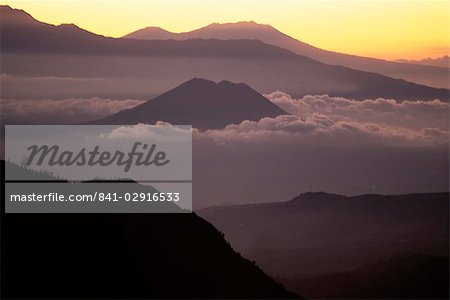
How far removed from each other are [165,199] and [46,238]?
45.5 feet

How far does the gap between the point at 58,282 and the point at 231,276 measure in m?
15.8

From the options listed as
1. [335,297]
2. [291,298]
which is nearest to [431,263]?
[335,297]

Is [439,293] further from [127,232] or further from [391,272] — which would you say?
[127,232]

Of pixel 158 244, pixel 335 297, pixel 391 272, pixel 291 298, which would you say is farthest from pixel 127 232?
pixel 391 272

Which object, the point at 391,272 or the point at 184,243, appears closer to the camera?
the point at 184,243

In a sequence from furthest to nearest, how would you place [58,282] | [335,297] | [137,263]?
[335,297] < [137,263] < [58,282]

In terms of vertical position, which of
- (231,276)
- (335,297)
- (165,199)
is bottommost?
(335,297)

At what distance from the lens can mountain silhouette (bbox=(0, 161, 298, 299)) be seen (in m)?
69.9

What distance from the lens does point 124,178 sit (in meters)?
84.1

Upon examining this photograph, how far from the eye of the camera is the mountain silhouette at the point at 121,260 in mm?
69875

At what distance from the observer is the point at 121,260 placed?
2990 inches

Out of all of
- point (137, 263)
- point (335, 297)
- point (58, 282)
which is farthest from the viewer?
point (335, 297)

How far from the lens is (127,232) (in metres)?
79.2

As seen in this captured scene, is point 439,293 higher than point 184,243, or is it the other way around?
point 184,243
